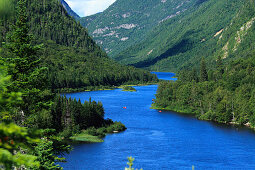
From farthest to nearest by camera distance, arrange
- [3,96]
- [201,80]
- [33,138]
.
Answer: [201,80], [3,96], [33,138]

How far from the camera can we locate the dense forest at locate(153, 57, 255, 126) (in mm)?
126062

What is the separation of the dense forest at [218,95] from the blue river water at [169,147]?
1008 cm

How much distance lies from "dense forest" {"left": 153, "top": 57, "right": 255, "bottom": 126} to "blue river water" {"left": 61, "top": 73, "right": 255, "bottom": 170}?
1008 centimetres

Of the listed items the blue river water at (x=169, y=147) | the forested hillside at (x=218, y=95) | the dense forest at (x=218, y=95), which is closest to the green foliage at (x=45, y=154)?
the blue river water at (x=169, y=147)

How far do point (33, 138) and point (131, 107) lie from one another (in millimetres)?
A: 142406

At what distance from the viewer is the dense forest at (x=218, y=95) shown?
126062 millimetres

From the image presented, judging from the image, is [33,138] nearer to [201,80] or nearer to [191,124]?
[191,124]

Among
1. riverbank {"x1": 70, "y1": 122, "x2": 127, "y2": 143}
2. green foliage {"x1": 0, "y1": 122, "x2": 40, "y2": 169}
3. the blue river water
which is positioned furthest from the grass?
green foliage {"x1": 0, "y1": 122, "x2": 40, "y2": 169}

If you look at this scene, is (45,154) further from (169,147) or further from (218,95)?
(218,95)

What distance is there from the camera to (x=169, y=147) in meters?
86.8

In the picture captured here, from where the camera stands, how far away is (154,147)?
86.4 m

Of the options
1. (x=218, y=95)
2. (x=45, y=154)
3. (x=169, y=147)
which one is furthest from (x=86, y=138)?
(x=45, y=154)

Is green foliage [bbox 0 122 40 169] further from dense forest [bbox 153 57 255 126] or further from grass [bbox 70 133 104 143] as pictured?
dense forest [bbox 153 57 255 126]

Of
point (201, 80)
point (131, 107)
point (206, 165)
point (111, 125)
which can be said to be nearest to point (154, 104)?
point (131, 107)
